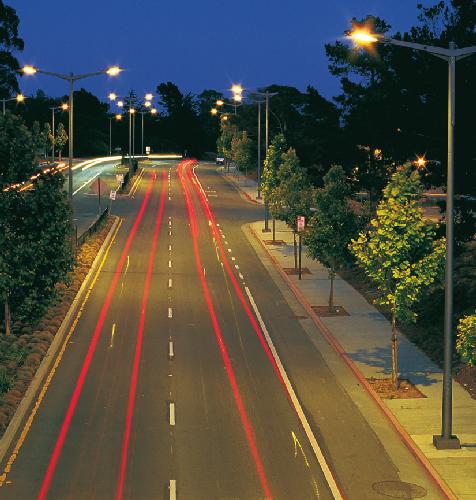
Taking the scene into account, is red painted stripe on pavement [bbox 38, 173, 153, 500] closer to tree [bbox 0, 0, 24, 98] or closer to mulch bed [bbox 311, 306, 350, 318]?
mulch bed [bbox 311, 306, 350, 318]

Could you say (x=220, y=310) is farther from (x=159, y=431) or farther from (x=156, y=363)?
(x=159, y=431)

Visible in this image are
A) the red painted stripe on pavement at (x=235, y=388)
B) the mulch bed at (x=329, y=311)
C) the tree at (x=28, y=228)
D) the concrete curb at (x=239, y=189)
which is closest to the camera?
the red painted stripe on pavement at (x=235, y=388)

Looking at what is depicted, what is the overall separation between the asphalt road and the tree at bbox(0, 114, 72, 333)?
2.49 metres

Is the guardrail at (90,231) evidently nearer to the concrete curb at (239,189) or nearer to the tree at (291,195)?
the tree at (291,195)

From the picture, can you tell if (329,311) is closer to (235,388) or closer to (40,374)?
(235,388)

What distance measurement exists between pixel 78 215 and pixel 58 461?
53107 millimetres

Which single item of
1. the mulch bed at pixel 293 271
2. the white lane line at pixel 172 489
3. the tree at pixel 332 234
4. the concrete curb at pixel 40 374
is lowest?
the white lane line at pixel 172 489

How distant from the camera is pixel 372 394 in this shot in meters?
27.5

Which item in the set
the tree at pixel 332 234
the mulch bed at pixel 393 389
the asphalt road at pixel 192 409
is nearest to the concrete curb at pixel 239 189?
the asphalt road at pixel 192 409

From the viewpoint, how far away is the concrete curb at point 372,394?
20.5 metres

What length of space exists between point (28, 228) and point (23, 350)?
398 centimetres

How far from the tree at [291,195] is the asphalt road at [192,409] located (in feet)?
15.5

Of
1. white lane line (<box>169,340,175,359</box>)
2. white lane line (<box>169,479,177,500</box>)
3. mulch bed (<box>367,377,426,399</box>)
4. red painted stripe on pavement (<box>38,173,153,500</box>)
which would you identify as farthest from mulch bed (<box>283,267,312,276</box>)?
white lane line (<box>169,479,177,500</box>)

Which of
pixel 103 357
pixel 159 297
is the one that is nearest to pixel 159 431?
pixel 103 357
